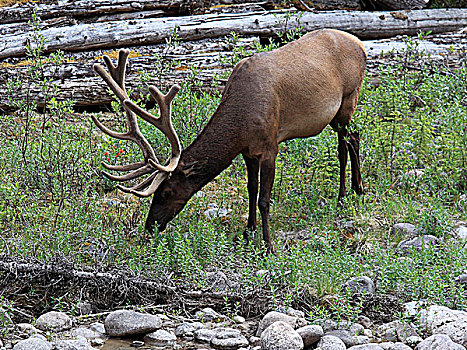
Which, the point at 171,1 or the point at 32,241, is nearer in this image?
the point at 32,241

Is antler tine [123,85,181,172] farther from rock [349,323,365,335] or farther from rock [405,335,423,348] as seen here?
rock [405,335,423,348]

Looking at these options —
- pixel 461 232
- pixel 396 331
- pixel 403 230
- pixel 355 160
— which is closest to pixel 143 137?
pixel 355 160

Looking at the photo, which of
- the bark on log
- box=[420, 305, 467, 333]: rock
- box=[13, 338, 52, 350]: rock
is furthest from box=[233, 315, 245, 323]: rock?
the bark on log

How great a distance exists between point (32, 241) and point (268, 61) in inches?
121

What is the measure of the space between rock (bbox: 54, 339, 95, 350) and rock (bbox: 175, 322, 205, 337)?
29.3 inches

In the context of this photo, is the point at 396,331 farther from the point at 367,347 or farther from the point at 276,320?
the point at 276,320

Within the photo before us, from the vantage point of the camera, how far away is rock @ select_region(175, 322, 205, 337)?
195 inches

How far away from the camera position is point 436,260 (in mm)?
5637

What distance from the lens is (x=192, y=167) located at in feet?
21.1

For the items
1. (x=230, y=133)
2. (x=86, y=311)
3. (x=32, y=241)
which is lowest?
(x=86, y=311)

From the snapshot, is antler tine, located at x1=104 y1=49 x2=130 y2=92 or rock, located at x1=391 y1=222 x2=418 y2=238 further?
rock, located at x1=391 y1=222 x2=418 y2=238

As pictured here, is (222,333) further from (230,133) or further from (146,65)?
(146,65)

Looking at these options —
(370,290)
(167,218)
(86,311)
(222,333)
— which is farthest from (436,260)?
(86,311)

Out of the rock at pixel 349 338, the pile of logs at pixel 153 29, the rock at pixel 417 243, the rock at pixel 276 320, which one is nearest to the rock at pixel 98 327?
the rock at pixel 276 320
